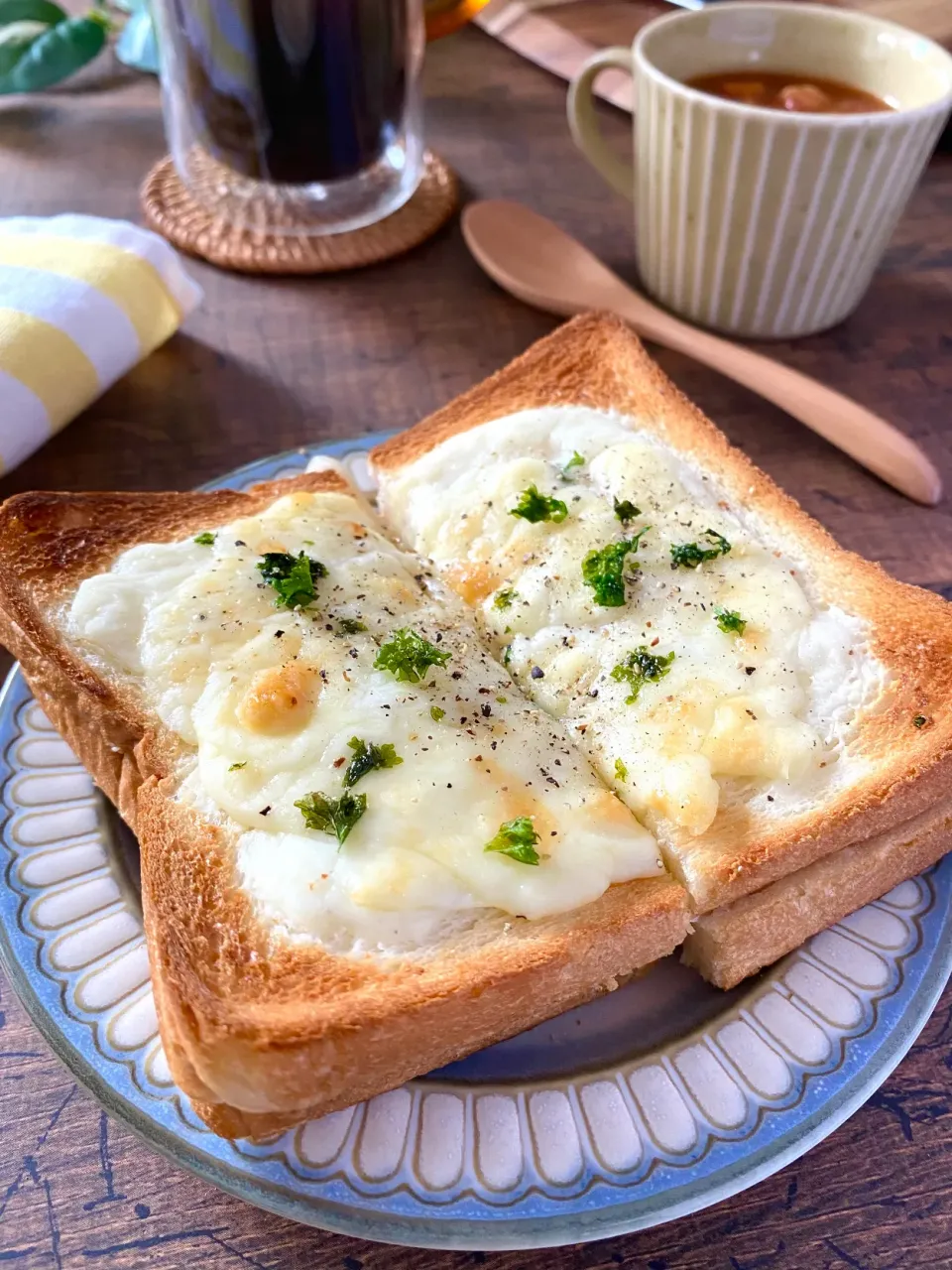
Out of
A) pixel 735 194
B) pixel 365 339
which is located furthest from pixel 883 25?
pixel 365 339

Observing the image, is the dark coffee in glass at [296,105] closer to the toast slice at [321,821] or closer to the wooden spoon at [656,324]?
the wooden spoon at [656,324]

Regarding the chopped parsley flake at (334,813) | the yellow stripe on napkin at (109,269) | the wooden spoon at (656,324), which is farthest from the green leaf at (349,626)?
the wooden spoon at (656,324)

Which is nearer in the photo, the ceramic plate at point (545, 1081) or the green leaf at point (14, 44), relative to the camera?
the ceramic plate at point (545, 1081)

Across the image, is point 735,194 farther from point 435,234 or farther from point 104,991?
point 104,991

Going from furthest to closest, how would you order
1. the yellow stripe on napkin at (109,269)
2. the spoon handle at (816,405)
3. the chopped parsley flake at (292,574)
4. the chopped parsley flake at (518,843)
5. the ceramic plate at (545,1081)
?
the yellow stripe on napkin at (109,269) < the spoon handle at (816,405) < the chopped parsley flake at (292,574) < the chopped parsley flake at (518,843) < the ceramic plate at (545,1081)

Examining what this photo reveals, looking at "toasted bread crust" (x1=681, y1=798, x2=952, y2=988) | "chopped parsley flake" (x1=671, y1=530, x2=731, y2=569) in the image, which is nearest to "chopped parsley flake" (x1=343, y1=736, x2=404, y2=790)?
"toasted bread crust" (x1=681, y1=798, x2=952, y2=988)
